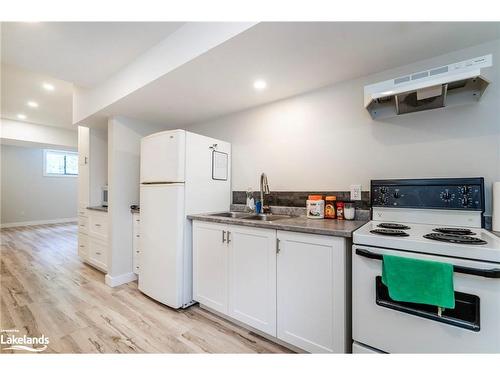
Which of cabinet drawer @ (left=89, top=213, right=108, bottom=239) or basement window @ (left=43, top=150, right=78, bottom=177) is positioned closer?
cabinet drawer @ (left=89, top=213, right=108, bottom=239)

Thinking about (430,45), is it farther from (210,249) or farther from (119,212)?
(119,212)

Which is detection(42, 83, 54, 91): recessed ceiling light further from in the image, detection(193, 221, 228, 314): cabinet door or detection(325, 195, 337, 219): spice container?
detection(325, 195, 337, 219): spice container

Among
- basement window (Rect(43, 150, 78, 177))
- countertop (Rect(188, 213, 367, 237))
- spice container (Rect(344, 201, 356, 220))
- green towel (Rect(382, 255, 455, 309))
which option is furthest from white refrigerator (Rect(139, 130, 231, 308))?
basement window (Rect(43, 150, 78, 177))

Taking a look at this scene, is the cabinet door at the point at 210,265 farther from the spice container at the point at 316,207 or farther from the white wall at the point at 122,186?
the white wall at the point at 122,186

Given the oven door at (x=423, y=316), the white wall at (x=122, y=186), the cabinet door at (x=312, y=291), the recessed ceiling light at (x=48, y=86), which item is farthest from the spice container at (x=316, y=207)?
the recessed ceiling light at (x=48, y=86)

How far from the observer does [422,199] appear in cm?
151

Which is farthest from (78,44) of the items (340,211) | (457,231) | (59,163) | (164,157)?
(59,163)

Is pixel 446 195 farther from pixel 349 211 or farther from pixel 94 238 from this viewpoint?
pixel 94 238

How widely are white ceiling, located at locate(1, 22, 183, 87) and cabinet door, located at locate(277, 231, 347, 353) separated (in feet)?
6.17

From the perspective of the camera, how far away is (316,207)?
190 centimetres

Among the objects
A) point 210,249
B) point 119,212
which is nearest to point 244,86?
point 210,249

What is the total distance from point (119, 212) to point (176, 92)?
5.42ft

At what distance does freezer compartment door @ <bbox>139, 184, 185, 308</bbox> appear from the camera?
2.05 metres

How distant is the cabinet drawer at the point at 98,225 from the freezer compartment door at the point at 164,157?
3.79 ft
